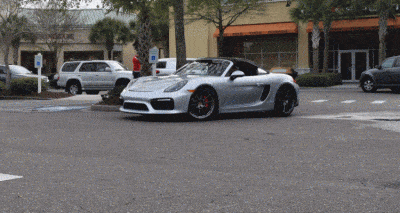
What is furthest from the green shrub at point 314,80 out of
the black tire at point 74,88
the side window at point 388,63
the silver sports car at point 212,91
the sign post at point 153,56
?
the silver sports car at point 212,91

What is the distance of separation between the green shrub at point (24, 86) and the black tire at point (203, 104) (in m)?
11.8

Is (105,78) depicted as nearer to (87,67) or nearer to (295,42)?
(87,67)

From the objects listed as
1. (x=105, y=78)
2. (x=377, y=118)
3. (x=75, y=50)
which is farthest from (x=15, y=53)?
(x=377, y=118)

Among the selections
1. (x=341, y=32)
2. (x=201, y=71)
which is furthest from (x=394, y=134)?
(x=341, y=32)

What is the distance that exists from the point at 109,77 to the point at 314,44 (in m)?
14.2

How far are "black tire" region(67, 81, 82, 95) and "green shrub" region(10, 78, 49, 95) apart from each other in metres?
3.70

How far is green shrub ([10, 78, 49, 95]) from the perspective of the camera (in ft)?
72.0

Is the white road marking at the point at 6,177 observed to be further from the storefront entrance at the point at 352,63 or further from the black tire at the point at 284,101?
the storefront entrance at the point at 352,63

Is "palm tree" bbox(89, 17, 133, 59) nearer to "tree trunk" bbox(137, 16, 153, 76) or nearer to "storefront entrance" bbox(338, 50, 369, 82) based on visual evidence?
"storefront entrance" bbox(338, 50, 369, 82)

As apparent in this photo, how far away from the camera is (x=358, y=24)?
1432 inches

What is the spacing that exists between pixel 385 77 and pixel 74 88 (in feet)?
42.1

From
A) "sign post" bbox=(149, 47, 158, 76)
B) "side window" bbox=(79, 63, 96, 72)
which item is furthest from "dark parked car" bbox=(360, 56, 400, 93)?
"sign post" bbox=(149, 47, 158, 76)

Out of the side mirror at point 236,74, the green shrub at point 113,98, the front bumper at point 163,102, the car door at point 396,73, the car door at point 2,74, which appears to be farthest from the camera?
the car door at point 2,74

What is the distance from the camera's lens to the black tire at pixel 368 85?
25.4 m
